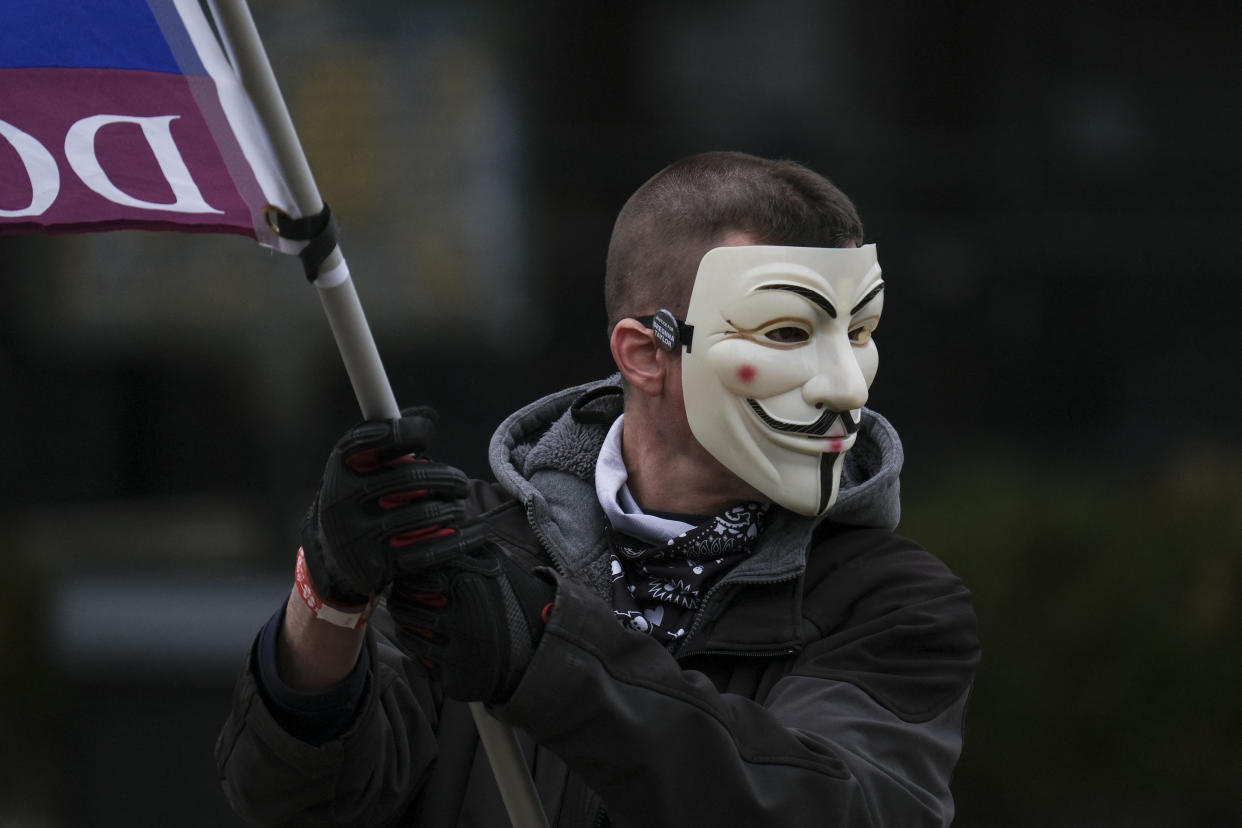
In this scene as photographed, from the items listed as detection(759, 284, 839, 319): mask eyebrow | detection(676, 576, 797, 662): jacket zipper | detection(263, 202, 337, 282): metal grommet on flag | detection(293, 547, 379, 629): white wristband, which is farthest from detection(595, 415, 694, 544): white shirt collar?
detection(263, 202, 337, 282): metal grommet on flag

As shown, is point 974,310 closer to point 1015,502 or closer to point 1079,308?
point 1079,308

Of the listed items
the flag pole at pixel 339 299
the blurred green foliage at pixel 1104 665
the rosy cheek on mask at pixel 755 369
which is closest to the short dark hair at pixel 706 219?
the rosy cheek on mask at pixel 755 369

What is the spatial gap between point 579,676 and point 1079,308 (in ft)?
16.7

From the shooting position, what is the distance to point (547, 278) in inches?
256

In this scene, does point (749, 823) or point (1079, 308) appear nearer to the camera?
point (749, 823)

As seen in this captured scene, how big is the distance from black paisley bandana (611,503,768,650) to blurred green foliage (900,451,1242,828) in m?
2.94

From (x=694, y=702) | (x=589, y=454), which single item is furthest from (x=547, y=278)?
(x=694, y=702)

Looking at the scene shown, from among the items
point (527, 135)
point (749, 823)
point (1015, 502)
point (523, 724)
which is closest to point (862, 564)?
point (749, 823)

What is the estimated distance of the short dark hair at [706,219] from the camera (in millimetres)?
2561

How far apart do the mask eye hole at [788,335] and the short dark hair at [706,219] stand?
0.13 m

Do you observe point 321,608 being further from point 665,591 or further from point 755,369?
point 755,369

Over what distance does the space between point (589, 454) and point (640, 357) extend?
0.67 ft

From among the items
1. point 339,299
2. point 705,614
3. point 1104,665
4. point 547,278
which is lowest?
point 1104,665

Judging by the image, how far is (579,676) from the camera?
78.1 inches
